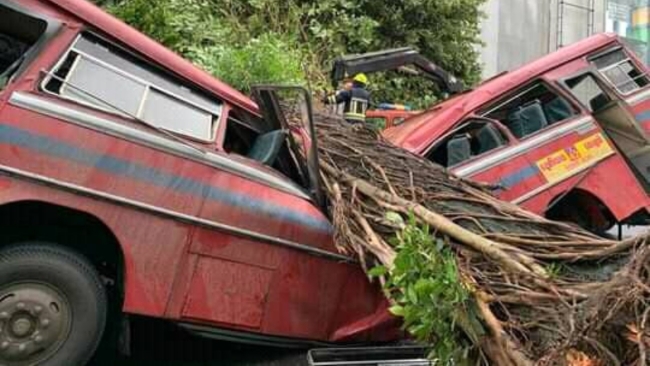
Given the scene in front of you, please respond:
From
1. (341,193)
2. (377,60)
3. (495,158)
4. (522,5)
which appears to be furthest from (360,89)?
(522,5)

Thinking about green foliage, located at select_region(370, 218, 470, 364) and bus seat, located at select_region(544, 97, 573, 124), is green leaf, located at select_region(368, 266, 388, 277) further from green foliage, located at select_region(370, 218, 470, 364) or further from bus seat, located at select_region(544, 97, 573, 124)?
bus seat, located at select_region(544, 97, 573, 124)

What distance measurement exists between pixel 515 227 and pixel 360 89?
13.2 ft

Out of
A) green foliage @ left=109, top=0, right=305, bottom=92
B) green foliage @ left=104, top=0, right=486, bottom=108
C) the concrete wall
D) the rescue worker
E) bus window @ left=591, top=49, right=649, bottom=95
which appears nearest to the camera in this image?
bus window @ left=591, top=49, right=649, bottom=95

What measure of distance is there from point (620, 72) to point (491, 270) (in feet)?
16.7

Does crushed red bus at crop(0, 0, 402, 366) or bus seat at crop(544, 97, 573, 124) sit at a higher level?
bus seat at crop(544, 97, 573, 124)

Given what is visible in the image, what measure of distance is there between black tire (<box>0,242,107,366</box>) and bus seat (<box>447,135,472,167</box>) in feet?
12.5

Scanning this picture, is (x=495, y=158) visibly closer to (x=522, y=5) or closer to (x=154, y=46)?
(x=154, y=46)

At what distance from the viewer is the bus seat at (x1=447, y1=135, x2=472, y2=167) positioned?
6.63 meters

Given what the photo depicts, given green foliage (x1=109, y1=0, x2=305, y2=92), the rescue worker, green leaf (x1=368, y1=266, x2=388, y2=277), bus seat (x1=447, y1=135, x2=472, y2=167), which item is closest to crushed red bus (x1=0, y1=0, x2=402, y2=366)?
green leaf (x1=368, y1=266, x2=388, y2=277)

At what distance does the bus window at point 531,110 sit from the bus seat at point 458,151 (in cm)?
47

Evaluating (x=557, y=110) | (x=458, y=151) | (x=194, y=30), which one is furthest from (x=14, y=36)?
(x=194, y=30)

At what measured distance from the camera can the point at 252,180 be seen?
4.09m

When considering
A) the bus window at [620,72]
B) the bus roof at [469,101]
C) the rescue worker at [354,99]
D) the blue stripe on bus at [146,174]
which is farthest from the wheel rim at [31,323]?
the bus window at [620,72]

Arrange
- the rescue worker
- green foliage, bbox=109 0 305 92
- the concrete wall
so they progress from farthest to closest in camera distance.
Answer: the concrete wall → green foliage, bbox=109 0 305 92 → the rescue worker
